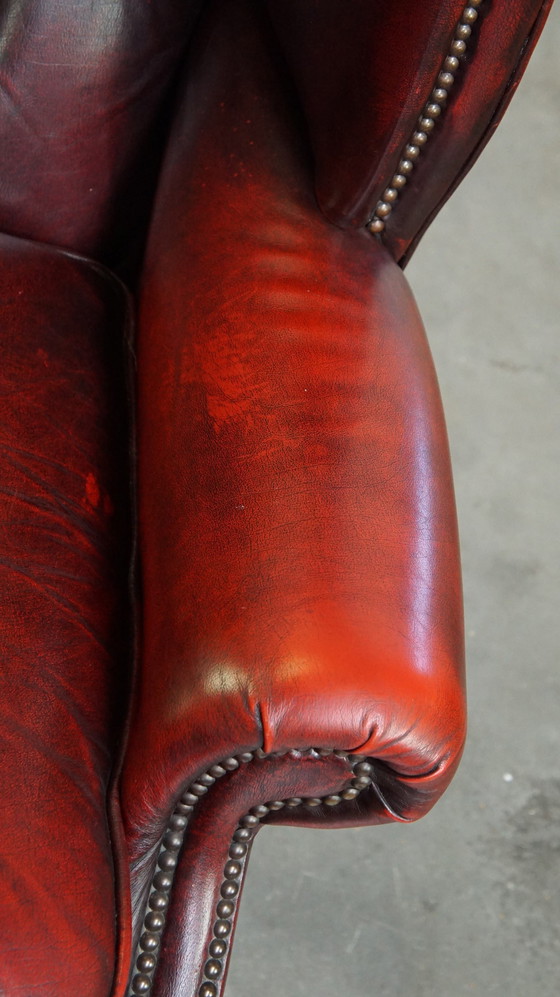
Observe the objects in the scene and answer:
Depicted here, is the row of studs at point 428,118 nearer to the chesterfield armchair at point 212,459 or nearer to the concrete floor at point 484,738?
the chesterfield armchair at point 212,459

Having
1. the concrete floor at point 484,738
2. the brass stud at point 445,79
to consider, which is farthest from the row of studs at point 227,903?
the brass stud at point 445,79

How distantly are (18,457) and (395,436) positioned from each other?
0.27m

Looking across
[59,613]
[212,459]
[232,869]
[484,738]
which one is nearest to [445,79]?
[212,459]

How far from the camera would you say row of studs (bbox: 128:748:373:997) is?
644 mm

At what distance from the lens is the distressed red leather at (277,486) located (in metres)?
0.56

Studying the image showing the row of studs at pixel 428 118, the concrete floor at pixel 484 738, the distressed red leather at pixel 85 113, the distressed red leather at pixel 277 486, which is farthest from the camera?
the concrete floor at pixel 484 738

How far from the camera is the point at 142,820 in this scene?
63cm

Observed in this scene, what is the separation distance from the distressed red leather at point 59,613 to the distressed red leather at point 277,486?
0.04 m

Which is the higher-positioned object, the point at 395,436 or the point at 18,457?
the point at 395,436

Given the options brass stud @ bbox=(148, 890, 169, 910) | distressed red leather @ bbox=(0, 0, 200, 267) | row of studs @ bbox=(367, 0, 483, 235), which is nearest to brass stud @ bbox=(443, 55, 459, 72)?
row of studs @ bbox=(367, 0, 483, 235)

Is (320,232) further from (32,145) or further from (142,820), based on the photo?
(142,820)

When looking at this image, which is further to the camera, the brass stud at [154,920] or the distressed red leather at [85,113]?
the distressed red leather at [85,113]

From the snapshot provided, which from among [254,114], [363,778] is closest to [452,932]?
[363,778]

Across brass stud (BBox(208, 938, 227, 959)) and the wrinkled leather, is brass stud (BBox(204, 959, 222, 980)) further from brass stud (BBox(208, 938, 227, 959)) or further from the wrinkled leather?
the wrinkled leather
